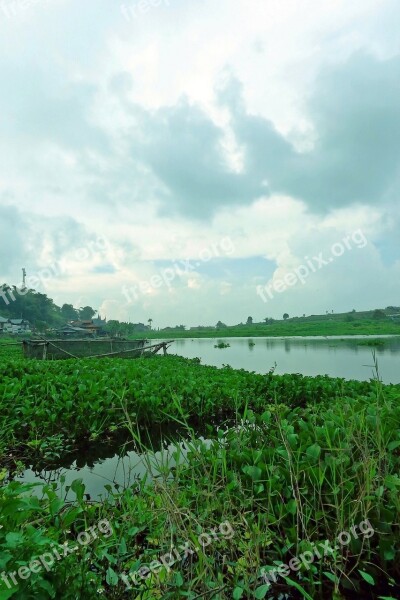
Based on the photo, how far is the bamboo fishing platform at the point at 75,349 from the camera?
1562cm

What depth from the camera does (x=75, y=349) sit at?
16812 mm

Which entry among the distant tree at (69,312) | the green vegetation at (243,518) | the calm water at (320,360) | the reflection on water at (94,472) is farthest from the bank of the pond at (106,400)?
the distant tree at (69,312)

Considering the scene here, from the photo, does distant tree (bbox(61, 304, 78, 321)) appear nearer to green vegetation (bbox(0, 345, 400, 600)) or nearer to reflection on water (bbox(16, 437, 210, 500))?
reflection on water (bbox(16, 437, 210, 500))

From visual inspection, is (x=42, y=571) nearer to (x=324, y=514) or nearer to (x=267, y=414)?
(x=324, y=514)

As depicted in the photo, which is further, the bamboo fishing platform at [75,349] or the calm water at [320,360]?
the calm water at [320,360]

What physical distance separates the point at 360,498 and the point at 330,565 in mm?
417

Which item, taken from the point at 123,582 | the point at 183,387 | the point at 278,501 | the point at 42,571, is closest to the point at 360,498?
the point at 278,501

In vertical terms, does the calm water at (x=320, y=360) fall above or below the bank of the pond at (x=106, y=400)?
below

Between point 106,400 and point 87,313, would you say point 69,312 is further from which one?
point 106,400

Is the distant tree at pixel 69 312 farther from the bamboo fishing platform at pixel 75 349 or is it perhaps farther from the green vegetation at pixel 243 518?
the green vegetation at pixel 243 518

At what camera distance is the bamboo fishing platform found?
51.3ft

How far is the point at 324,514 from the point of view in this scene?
87.5 inches

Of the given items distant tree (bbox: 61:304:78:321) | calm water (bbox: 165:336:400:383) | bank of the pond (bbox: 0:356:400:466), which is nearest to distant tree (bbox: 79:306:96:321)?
distant tree (bbox: 61:304:78:321)

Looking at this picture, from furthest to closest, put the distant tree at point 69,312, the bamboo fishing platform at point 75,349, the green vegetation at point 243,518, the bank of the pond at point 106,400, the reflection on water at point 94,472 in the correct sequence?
the distant tree at point 69,312 < the bamboo fishing platform at point 75,349 < the bank of the pond at point 106,400 < the reflection on water at point 94,472 < the green vegetation at point 243,518
